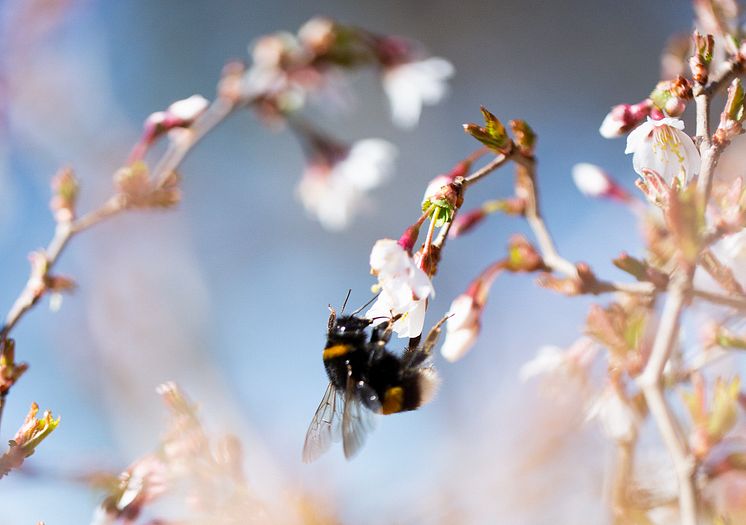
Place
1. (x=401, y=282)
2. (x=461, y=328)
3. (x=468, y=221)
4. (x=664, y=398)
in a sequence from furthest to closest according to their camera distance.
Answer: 1. (x=468, y=221)
2. (x=461, y=328)
3. (x=401, y=282)
4. (x=664, y=398)

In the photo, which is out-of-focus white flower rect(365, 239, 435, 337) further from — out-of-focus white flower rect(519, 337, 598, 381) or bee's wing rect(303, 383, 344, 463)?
out-of-focus white flower rect(519, 337, 598, 381)

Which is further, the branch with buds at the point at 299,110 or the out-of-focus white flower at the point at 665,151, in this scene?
the branch with buds at the point at 299,110

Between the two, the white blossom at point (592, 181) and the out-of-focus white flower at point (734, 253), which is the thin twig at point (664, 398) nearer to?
the out-of-focus white flower at point (734, 253)

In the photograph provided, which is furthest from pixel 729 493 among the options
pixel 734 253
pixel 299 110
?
pixel 299 110

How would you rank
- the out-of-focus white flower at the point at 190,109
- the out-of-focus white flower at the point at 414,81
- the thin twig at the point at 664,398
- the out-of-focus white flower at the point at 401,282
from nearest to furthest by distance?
1. the thin twig at the point at 664,398
2. the out-of-focus white flower at the point at 401,282
3. the out-of-focus white flower at the point at 190,109
4. the out-of-focus white flower at the point at 414,81

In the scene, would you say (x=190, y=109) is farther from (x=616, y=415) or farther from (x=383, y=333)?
(x=616, y=415)

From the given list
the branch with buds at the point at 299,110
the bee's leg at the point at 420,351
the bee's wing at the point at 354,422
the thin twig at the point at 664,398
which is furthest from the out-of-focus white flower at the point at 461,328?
the branch with buds at the point at 299,110

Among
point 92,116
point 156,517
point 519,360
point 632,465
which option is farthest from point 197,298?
point 632,465

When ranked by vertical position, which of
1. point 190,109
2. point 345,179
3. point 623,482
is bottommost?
point 623,482

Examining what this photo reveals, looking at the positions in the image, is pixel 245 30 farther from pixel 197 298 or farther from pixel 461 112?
pixel 197 298
